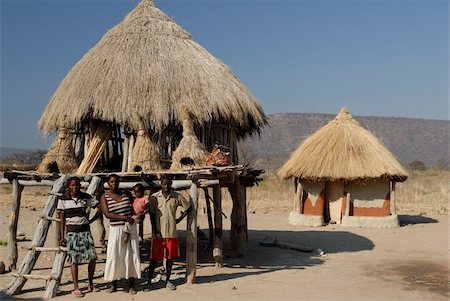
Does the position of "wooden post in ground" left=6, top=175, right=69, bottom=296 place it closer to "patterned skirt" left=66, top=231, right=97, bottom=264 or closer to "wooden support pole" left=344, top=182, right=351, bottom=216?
"patterned skirt" left=66, top=231, right=97, bottom=264

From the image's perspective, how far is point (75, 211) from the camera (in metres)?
8.38

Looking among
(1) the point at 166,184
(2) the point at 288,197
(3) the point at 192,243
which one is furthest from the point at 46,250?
(2) the point at 288,197

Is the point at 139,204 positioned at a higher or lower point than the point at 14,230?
higher

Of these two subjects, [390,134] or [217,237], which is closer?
[217,237]

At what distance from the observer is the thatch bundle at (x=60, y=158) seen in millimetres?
10672

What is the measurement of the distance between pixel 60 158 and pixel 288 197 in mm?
17616

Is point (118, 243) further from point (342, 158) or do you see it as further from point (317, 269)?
point (342, 158)

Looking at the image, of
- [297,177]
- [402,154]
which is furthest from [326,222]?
[402,154]

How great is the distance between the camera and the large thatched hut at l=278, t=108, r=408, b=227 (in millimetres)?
17828

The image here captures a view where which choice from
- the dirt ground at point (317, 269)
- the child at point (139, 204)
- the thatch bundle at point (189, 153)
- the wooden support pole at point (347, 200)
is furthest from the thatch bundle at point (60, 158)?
the wooden support pole at point (347, 200)

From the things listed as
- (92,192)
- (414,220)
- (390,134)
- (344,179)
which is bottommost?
(414,220)

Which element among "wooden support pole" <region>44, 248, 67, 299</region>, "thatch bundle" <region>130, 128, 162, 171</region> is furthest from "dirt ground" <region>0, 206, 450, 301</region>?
"thatch bundle" <region>130, 128, 162, 171</region>

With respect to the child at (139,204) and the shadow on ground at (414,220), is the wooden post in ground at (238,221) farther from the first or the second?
the shadow on ground at (414,220)

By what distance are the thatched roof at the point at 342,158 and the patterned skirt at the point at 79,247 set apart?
10.6m
